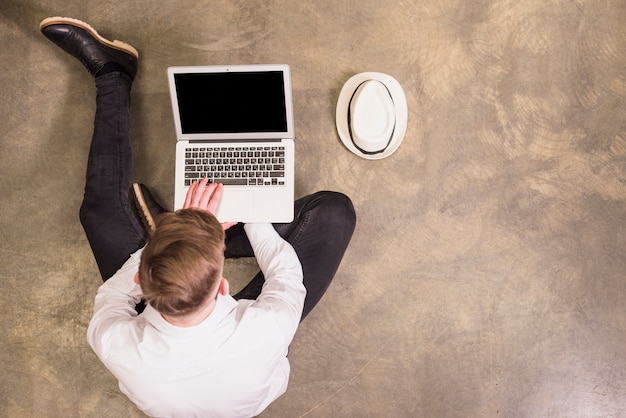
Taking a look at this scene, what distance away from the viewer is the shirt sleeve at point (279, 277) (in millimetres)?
1533

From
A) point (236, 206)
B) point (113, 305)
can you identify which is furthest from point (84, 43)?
point (113, 305)

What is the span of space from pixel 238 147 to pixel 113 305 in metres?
0.69

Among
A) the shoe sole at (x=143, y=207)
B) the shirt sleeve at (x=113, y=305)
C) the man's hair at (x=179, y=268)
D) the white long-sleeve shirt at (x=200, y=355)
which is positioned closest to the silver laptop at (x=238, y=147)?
the shoe sole at (x=143, y=207)

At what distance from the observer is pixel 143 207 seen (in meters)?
2.08

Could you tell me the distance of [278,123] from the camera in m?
1.82

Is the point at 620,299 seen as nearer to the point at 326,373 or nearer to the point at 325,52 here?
the point at 326,373

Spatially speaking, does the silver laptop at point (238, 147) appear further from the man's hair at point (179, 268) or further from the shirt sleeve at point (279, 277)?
the man's hair at point (179, 268)

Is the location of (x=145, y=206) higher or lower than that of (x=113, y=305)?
higher

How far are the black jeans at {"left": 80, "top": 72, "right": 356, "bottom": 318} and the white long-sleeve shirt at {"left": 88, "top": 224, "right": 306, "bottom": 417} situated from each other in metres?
0.34

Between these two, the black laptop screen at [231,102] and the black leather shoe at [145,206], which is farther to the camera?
the black leather shoe at [145,206]

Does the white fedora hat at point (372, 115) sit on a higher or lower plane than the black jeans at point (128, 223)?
higher

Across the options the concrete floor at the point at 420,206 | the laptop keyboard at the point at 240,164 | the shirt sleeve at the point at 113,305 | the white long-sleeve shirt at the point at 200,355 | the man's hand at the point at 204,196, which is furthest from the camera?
the concrete floor at the point at 420,206

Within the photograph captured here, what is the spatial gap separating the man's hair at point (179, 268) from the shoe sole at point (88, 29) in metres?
1.17

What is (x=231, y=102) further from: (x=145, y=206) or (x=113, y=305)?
(x=113, y=305)
